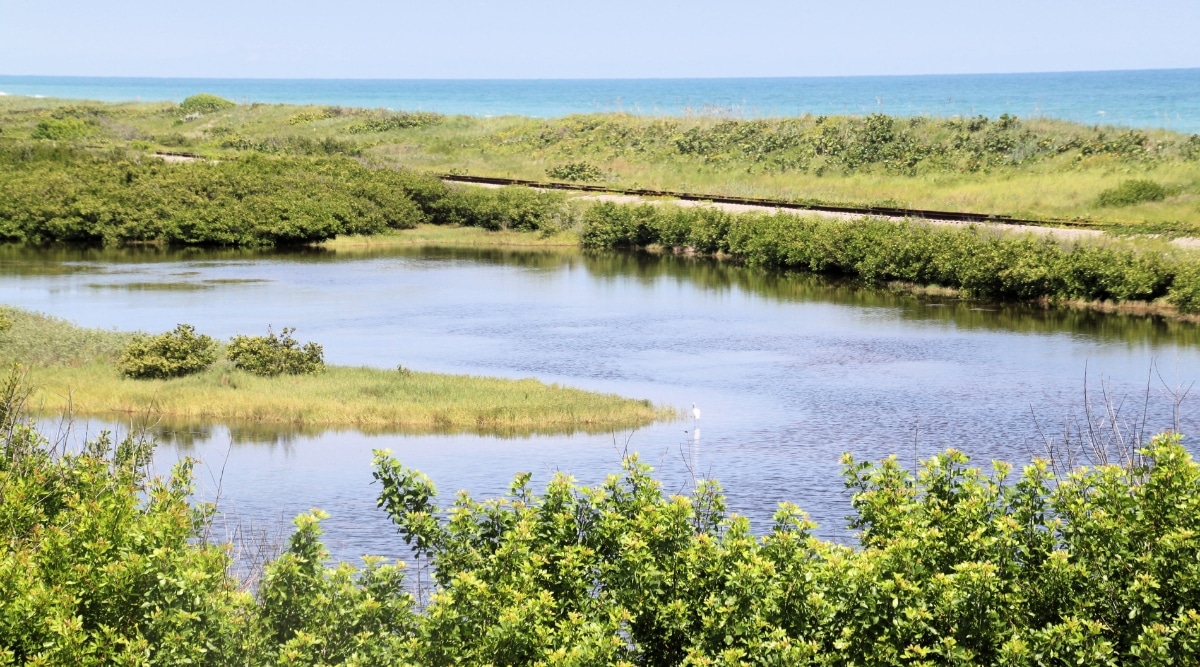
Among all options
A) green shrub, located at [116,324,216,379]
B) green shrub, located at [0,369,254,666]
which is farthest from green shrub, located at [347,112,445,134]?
green shrub, located at [0,369,254,666]

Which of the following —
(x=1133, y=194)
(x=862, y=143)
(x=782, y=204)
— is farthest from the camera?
(x=862, y=143)

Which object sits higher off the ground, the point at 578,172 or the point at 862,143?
the point at 862,143

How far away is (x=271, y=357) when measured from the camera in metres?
42.5

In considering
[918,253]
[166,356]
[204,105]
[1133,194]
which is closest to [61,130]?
[204,105]

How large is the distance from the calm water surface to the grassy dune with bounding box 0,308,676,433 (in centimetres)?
114

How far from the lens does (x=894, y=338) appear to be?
170 feet

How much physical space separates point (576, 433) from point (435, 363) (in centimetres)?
1121

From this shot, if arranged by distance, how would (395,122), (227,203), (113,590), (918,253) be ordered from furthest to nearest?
(395,122) → (227,203) → (918,253) → (113,590)

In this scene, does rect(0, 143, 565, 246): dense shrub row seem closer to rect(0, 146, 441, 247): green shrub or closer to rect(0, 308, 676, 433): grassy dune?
rect(0, 146, 441, 247): green shrub

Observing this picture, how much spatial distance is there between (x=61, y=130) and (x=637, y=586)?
415 feet

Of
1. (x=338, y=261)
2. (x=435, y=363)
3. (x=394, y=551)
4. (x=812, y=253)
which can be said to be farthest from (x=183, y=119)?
(x=394, y=551)

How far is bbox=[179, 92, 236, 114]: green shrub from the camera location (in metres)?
164

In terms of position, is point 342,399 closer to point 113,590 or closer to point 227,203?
point 113,590

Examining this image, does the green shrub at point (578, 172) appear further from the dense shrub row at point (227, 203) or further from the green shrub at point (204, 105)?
the green shrub at point (204, 105)
